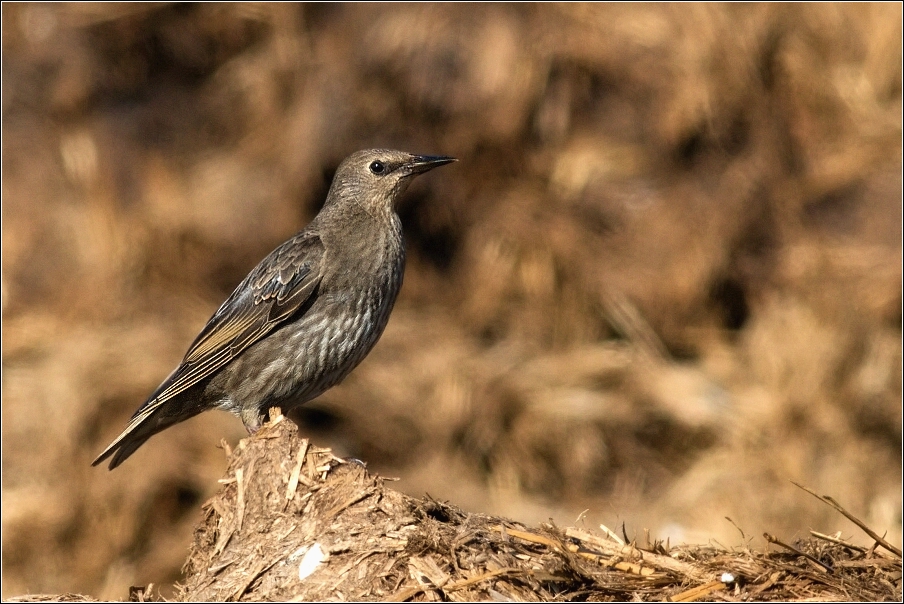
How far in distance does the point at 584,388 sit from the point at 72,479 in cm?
437

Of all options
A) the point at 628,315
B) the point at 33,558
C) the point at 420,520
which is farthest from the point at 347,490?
the point at 628,315

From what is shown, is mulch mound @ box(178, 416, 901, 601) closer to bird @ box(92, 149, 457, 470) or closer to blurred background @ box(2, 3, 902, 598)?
bird @ box(92, 149, 457, 470)

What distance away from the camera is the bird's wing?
690 centimetres

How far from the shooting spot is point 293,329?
6891 millimetres

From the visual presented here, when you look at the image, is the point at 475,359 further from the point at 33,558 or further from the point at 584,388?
the point at 33,558

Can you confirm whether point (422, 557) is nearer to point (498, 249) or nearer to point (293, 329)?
point (293, 329)

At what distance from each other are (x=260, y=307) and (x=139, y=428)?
886mm

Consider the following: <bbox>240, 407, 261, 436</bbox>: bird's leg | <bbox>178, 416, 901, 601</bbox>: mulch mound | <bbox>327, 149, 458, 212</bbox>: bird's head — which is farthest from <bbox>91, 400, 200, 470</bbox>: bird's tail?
<bbox>178, 416, 901, 601</bbox>: mulch mound

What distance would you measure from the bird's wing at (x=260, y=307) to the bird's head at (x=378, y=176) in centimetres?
40

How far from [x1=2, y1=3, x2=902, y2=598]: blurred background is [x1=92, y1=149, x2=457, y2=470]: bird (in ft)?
12.8

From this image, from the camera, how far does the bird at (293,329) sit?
682cm

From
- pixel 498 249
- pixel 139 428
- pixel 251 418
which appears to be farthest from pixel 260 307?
pixel 498 249

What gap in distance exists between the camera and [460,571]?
4.61 m

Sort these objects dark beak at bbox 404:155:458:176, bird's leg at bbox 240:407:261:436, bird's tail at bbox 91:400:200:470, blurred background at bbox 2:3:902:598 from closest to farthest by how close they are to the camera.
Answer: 1. bird's tail at bbox 91:400:200:470
2. bird's leg at bbox 240:407:261:436
3. dark beak at bbox 404:155:458:176
4. blurred background at bbox 2:3:902:598
